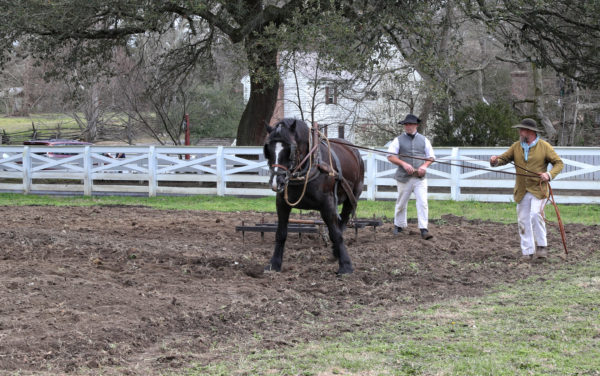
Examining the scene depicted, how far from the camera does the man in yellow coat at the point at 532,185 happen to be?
30.5ft

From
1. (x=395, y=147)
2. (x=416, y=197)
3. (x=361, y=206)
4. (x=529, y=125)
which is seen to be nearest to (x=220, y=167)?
(x=361, y=206)

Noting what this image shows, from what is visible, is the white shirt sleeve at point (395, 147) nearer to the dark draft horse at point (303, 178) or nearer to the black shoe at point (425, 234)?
the black shoe at point (425, 234)

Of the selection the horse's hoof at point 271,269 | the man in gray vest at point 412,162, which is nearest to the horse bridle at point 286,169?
the horse's hoof at point 271,269

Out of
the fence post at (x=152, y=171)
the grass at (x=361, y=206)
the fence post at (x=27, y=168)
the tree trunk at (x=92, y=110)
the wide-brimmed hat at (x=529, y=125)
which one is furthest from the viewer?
the tree trunk at (x=92, y=110)

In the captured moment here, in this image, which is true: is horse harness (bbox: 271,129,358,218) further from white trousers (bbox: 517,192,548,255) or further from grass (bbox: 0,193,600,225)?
grass (bbox: 0,193,600,225)

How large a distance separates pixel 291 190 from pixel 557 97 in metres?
32.8

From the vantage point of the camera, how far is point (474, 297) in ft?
24.2

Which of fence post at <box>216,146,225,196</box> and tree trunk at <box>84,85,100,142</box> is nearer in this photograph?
fence post at <box>216,146,225,196</box>

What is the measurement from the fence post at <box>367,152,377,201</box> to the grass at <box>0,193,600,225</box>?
31 cm

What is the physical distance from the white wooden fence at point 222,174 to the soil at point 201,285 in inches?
153

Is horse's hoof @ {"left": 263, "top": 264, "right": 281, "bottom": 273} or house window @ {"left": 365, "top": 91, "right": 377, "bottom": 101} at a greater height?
house window @ {"left": 365, "top": 91, "right": 377, "bottom": 101}

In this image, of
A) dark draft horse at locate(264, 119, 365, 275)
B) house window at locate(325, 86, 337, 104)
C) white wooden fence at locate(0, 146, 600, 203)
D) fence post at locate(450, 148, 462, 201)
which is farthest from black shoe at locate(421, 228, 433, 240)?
house window at locate(325, 86, 337, 104)

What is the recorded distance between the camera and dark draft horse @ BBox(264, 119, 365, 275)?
25.8ft

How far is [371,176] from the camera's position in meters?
17.0
